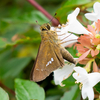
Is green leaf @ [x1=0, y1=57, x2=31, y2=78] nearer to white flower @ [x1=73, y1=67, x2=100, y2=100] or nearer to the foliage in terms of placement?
the foliage

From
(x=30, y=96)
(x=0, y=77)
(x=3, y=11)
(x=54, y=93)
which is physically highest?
(x=3, y=11)

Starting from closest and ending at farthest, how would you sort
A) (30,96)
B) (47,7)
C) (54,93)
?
(30,96), (54,93), (47,7)

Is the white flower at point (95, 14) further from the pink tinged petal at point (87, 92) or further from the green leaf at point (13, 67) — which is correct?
the green leaf at point (13, 67)

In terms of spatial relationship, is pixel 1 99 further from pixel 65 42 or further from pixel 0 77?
pixel 0 77

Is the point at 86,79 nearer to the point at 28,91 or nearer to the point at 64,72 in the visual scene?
the point at 64,72

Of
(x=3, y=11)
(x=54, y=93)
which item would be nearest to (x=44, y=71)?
(x=54, y=93)

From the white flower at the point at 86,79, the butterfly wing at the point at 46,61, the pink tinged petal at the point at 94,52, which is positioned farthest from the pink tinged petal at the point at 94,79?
the butterfly wing at the point at 46,61

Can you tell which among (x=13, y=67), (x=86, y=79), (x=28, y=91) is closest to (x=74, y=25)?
(x=86, y=79)
